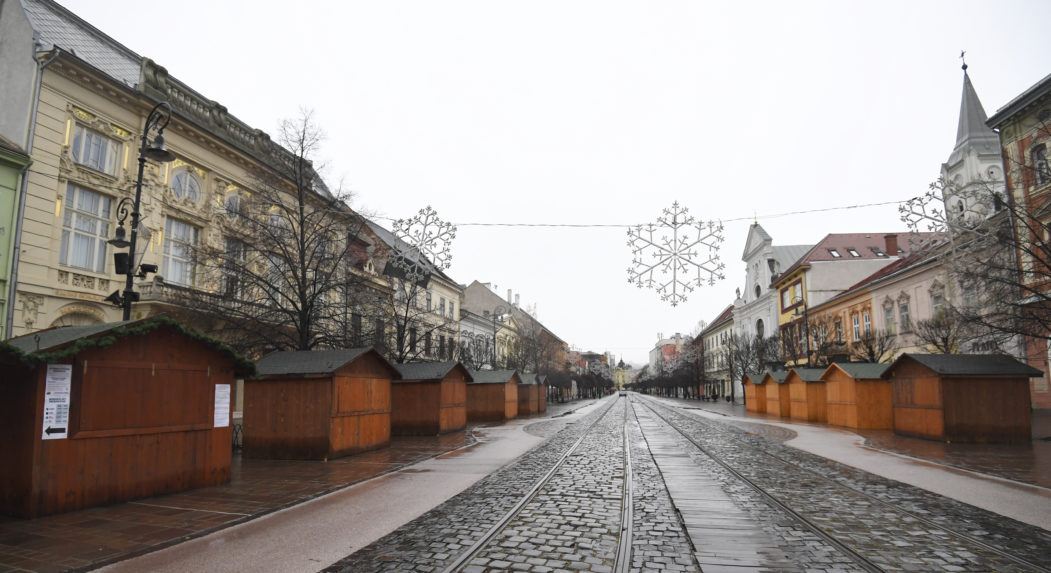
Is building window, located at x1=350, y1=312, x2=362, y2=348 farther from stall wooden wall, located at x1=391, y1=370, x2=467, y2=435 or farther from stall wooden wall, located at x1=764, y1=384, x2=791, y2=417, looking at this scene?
stall wooden wall, located at x1=764, y1=384, x2=791, y2=417

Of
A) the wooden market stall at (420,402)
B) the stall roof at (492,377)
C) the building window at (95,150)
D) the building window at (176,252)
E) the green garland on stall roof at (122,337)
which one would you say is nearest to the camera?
the green garland on stall roof at (122,337)

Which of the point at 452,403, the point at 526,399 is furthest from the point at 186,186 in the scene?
the point at 526,399

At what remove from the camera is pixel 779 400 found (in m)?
36.4

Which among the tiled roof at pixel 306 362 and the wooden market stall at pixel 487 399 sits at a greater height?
the tiled roof at pixel 306 362

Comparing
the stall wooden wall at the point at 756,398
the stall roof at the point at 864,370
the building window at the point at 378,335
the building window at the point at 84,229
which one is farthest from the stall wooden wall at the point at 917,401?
the building window at the point at 84,229

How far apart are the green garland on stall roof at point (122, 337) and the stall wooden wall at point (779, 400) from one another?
31799mm

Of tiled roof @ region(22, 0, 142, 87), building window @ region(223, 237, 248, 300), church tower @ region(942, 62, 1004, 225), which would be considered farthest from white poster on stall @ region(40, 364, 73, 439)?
church tower @ region(942, 62, 1004, 225)

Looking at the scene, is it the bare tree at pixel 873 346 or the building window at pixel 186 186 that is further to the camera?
the bare tree at pixel 873 346

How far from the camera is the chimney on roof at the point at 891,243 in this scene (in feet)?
181

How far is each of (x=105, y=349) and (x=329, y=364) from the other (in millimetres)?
6086

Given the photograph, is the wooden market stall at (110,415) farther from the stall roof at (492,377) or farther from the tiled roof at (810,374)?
the tiled roof at (810,374)

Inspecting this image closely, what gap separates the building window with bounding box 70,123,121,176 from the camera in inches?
858

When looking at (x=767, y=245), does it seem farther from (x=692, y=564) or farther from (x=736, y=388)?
(x=692, y=564)

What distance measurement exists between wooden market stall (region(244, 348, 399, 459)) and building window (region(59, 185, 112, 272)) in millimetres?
10605
